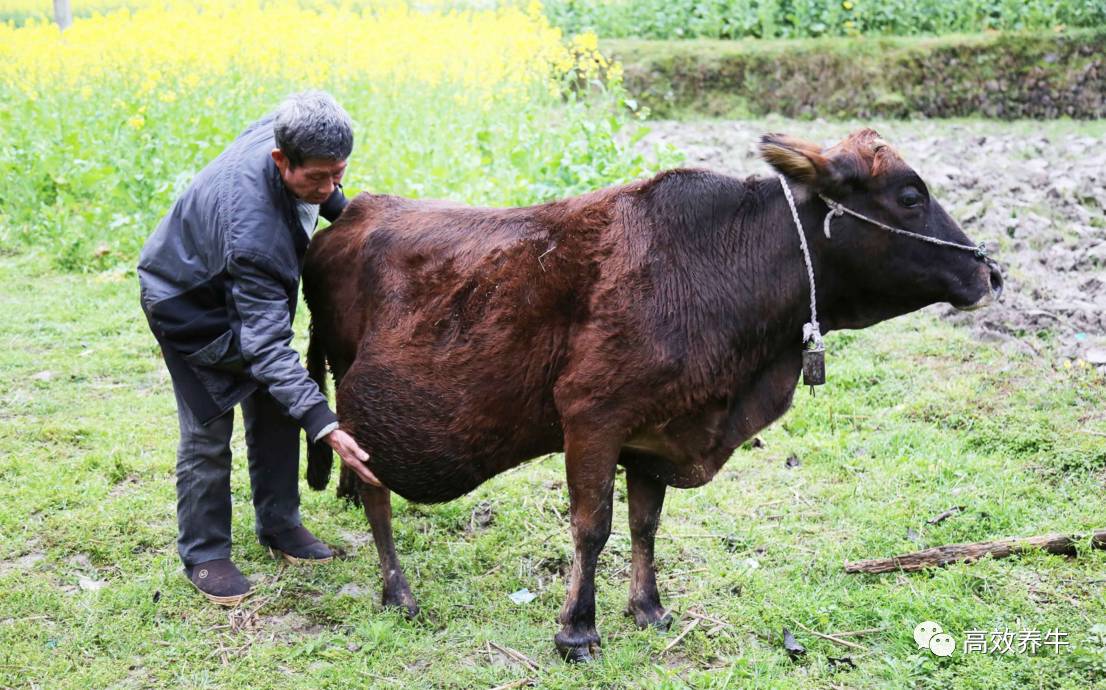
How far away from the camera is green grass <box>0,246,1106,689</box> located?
412 centimetres

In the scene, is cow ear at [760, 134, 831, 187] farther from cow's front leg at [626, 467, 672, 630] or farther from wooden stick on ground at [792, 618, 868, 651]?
wooden stick on ground at [792, 618, 868, 651]

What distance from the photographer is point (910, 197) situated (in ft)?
13.3

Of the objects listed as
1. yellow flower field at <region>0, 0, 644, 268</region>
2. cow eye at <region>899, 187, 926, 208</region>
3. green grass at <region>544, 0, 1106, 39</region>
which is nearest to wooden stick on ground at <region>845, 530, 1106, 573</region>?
cow eye at <region>899, 187, 926, 208</region>

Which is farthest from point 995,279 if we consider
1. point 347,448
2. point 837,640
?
point 347,448

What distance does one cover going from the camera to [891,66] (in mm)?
16062

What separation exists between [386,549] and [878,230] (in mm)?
2400

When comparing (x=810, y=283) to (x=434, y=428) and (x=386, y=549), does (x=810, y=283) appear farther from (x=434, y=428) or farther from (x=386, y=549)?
(x=386, y=549)

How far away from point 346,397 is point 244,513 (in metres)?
1.42

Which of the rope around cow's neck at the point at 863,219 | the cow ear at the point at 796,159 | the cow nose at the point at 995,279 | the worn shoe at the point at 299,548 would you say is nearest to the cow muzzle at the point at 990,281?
the cow nose at the point at 995,279

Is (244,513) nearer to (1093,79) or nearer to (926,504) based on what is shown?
(926,504)

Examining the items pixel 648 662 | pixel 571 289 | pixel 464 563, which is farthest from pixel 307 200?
pixel 648 662

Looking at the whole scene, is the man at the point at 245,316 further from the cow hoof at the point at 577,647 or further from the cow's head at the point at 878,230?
the cow's head at the point at 878,230

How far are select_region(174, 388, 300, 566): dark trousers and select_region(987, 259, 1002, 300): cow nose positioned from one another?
3.06 metres

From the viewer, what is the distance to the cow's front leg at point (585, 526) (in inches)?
157
